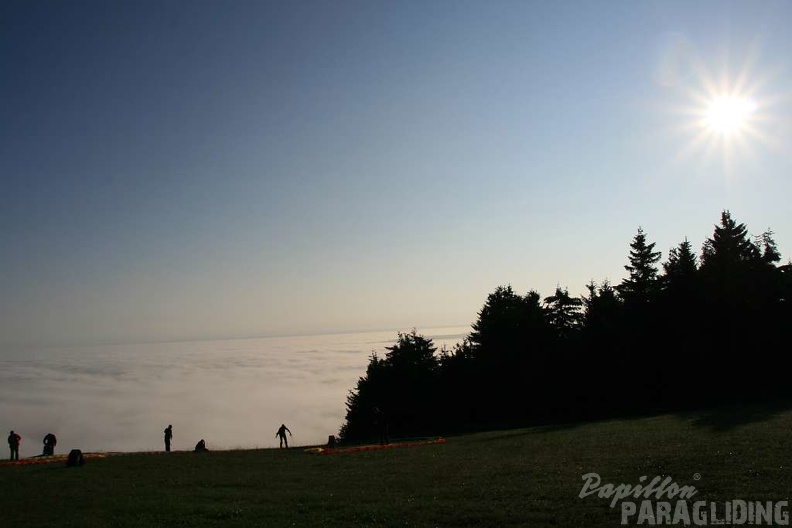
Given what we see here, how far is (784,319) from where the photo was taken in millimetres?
59250

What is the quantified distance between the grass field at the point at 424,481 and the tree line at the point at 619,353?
1884 centimetres

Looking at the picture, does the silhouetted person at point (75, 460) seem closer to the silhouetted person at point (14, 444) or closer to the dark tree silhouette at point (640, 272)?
the silhouetted person at point (14, 444)

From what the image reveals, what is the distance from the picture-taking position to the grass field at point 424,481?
1784cm

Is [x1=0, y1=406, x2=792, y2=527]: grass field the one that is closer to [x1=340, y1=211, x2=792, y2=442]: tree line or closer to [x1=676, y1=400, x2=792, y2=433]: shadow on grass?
[x1=676, y1=400, x2=792, y2=433]: shadow on grass

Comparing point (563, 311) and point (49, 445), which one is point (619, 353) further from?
point (49, 445)

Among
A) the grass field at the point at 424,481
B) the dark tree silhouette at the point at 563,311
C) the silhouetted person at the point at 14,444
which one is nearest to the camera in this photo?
the grass field at the point at 424,481

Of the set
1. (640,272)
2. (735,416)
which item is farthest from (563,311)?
(735,416)

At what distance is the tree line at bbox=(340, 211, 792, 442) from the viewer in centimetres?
5912

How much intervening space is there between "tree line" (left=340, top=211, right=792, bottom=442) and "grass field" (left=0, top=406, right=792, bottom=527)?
61.8ft

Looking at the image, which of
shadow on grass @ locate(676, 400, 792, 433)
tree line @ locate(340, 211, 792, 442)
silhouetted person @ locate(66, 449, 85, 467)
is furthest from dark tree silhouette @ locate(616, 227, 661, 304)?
silhouetted person @ locate(66, 449, 85, 467)

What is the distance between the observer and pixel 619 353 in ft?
213

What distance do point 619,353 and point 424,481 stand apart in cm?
4821

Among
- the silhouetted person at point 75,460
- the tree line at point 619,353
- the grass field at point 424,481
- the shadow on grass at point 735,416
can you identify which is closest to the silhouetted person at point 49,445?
the grass field at point 424,481

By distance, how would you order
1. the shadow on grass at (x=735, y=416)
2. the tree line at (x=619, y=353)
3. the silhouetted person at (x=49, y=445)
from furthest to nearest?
1. the tree line at (x=619, y=353)
2. the silhouetted person at (x=49, y=445)
3. the shadow on grass at (x=735, y=416)
